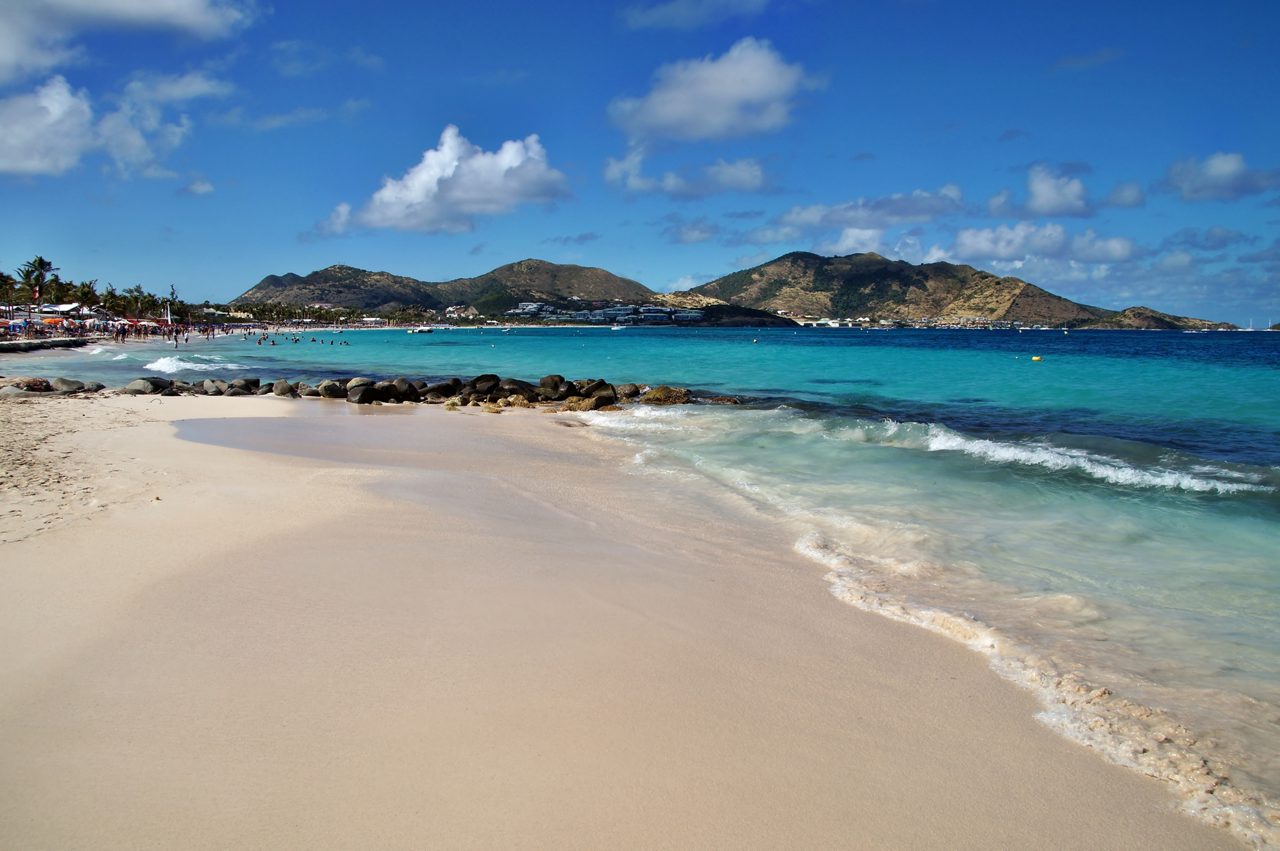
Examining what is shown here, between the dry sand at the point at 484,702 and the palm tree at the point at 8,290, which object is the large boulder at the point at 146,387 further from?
the palm tree at the point at 8,290

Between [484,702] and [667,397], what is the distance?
19.9 meters

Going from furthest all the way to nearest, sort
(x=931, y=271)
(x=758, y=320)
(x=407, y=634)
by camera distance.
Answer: (x=931, y=271), (x=758, y=320), (x=407, y=634)

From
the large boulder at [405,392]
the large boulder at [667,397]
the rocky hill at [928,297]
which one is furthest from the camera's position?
the rocky hill at [928,297]

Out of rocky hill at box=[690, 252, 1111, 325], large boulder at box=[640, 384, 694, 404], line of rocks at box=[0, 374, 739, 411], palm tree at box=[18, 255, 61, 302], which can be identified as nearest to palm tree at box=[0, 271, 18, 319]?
palm tree at box=[18, 255, 61, 302]

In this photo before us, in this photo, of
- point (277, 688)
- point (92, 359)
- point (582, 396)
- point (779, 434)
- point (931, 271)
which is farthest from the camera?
point (931, 271)

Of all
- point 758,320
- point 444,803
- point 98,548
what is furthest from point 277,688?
point 758,320

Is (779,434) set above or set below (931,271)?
below

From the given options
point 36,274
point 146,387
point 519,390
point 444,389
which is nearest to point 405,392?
point 444,389

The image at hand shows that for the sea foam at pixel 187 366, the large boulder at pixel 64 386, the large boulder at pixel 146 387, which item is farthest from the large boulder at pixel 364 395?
the sea foam at pixel 187 366

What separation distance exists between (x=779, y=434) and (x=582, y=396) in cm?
956

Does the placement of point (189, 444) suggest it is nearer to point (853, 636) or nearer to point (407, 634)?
point (407, 634)

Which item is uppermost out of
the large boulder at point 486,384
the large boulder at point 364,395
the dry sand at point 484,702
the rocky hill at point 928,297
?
the rocky hill at point 928,297

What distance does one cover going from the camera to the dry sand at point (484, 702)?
306 centimetres

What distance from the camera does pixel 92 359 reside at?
4231 centimetres
